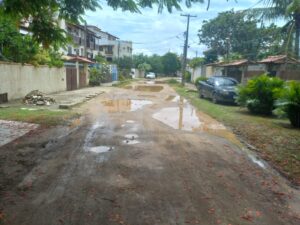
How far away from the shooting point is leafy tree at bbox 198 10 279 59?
135ft

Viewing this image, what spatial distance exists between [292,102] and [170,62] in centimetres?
7600

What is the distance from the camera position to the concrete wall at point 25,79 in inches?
595

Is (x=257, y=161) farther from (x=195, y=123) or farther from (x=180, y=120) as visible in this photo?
(x=180, y=120)

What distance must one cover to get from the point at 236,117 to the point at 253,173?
6996mm

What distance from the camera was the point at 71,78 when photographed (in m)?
26.0

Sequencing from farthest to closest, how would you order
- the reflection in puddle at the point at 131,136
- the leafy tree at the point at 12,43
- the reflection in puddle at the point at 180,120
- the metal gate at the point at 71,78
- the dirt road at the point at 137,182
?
the metal gate at the point at 71,78 → the leafy tree at the point at 12,43 → the reflection in puddle at the point at 180,120 → the reflection in puddle at the point at 131,136 → the dirt road at the point at 137,182

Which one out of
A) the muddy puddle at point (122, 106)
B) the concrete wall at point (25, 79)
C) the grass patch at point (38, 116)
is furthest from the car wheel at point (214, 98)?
the concrete wall at point (25, 79)

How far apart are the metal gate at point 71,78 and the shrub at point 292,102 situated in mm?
18359

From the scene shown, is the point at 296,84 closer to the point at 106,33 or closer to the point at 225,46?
the point at 225,46

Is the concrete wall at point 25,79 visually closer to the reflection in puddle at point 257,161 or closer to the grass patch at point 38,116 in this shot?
the grass patch at point 38,116

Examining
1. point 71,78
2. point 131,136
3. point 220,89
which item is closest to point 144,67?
point 71,78

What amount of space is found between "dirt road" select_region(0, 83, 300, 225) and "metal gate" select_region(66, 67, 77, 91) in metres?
17.0

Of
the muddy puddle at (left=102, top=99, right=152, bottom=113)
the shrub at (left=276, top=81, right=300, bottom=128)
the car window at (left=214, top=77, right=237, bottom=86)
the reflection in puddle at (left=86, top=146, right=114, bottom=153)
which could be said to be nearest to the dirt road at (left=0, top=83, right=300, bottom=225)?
the reflection in puddle at (left=86, top=146, right=114, bottom=153)

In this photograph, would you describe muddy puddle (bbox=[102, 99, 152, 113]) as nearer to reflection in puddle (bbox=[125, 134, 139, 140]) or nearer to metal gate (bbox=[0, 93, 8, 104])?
metal gate (bbox=[0, 93, 8, 104])
